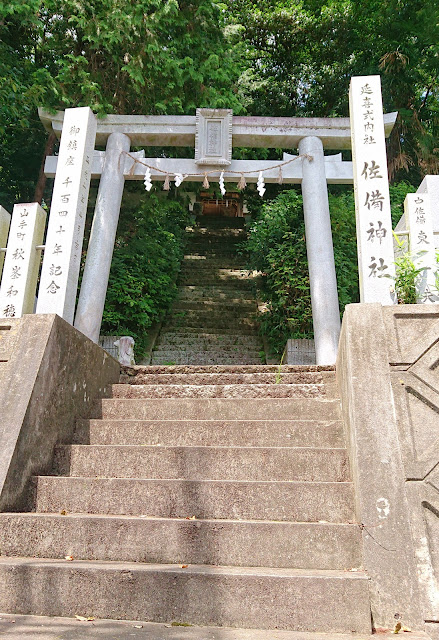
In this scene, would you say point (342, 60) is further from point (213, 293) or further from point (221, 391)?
point (221, 391)

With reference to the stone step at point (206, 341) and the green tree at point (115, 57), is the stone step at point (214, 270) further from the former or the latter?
the green tree at point (115, 57)

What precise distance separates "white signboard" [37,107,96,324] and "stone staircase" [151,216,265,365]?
4.16 meters

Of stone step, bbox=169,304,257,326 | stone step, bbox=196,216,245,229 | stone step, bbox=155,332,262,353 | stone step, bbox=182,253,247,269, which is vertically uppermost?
stone step, bbox=196,216,245,229

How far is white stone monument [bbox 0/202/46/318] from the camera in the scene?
15.1 feet

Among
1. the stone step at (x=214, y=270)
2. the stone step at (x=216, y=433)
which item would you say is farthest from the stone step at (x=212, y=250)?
the stone step at (x=216, y=433)

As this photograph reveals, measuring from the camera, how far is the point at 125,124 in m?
7.70

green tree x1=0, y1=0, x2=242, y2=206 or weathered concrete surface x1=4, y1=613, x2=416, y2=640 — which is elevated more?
green tree x1=0, y1=0, x2=242, y2=206

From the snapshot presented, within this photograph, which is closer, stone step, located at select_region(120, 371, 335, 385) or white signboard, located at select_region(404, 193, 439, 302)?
white signboard, located at select_region(404, 193, 439, 302)

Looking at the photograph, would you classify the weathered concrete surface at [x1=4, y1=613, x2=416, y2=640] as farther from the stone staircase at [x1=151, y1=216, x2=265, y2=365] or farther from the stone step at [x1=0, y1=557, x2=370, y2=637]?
the stone staircase at [x1=151, y1=216, x2=265, y2=365]

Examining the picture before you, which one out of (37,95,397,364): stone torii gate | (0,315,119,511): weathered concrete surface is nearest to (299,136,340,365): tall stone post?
(37,95,397,364): stone torii gate

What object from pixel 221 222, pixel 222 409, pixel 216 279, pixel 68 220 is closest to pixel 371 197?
pixel 222 409

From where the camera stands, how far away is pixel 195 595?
244 centimetres

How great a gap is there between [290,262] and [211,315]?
261cm

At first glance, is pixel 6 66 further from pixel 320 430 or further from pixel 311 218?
pixel 320 430
